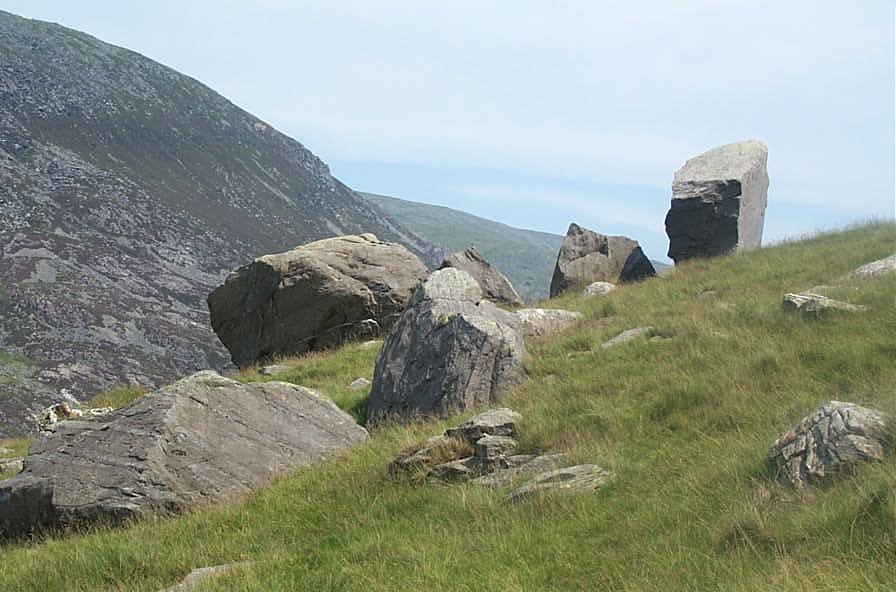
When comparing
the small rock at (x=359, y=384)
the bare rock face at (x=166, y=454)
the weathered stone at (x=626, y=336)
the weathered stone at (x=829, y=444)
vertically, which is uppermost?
the weathered stone at (x=626, y=336)

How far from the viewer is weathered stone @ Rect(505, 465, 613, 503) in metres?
9.34

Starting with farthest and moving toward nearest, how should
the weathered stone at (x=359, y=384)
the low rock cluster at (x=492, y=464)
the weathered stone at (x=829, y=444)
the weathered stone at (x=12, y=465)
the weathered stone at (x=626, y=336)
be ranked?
the weathered stone at (x=359, y=384)
the weathered stone at (x=12, y=465)
the weathered stone at (x=626, y=336)
the low rock cluster at (x=492, y=464)
the weathered stone at (x=829, y=444)

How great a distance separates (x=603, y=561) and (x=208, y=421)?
7.97 metres

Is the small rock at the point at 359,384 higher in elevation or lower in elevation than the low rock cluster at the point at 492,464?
lower

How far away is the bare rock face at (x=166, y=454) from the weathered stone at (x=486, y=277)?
56.4ft

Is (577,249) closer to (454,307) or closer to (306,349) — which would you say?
(306,349)

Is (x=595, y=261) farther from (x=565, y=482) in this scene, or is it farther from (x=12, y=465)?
(x=565, y=482)

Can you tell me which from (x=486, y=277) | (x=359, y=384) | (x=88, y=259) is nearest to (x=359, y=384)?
(x=359, y=384)

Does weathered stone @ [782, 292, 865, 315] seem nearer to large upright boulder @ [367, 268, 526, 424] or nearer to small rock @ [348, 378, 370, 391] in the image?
large upright boulder @ [367, 268, 526, 424]

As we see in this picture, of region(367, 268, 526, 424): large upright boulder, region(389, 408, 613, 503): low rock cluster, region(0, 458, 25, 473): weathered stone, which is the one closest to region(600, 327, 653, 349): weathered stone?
region(367, 268, 526, 424): large upright boulder

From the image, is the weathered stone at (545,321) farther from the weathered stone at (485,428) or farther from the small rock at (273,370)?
the weathered stone at (485,428)

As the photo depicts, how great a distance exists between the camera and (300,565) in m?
8.40

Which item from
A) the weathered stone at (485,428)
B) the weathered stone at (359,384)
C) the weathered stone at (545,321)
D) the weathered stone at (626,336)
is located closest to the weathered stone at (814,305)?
the weathered stone at (626,336)

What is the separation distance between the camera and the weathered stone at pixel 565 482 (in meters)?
9.34
